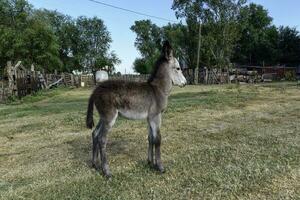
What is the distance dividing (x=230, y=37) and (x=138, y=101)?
50.6m

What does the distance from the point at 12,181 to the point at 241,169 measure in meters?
3.88

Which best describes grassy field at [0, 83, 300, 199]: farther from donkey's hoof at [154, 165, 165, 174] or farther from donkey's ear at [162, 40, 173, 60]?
donkey's ear at [162, 40, 173, 60]

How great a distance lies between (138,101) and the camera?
7.30 m

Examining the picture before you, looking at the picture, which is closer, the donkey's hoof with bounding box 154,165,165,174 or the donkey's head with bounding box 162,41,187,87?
the donkey's hoof with bounding box 154,165,165,174

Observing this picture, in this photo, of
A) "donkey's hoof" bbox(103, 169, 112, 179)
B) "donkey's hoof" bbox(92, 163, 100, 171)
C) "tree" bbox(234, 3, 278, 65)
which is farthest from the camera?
"tree" bbox(234, 3, 278, 65)

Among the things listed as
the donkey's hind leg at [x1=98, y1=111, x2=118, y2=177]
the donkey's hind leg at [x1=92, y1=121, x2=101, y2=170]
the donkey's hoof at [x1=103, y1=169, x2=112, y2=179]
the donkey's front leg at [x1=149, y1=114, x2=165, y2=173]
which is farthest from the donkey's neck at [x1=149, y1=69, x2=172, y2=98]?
the donkey's hoof at [x1=103, y1=169, x2=112, y2=179]

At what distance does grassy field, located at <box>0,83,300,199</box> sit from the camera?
6355 millimetres

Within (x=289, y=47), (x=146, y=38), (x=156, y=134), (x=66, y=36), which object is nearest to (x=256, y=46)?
(x=289, y=47)

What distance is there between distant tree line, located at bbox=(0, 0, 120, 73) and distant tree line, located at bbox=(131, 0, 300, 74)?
45.2 feet

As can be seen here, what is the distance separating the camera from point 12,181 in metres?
7.30

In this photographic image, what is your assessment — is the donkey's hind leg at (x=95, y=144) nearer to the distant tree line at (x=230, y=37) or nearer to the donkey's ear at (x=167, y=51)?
the donkey's ear at (x=167, y=51)

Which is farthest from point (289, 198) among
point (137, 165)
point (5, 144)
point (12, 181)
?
point (5, 144)

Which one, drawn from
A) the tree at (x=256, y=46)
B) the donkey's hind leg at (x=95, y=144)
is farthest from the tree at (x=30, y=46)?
the donkey's hind leg at (x=95, y=144)

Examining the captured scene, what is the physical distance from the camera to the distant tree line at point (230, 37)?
185ft
